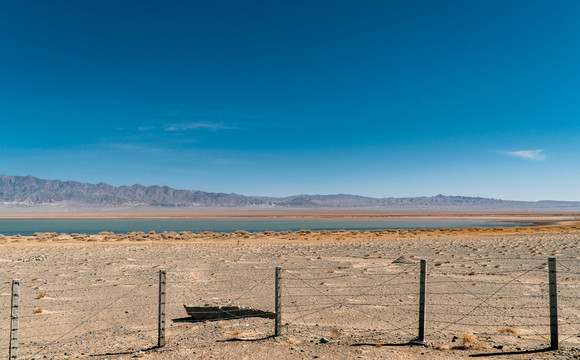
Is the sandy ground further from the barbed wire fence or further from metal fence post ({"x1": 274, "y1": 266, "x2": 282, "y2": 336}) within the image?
metal fence post ({"x1": 274, "y1": 266, "x2": 282, "y2": 336})

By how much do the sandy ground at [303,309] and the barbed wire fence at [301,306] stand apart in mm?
42

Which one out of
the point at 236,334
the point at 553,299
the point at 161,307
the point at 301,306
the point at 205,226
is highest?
the point at 553,299

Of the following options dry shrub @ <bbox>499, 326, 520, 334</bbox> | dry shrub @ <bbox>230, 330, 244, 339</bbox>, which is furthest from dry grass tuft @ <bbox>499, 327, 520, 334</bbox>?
dry shrub @ <bbox>230, 330, 244, 339</bbox>

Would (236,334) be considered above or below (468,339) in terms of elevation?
below

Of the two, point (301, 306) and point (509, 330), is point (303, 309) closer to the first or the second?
point (301, 306)

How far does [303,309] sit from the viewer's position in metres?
10.6

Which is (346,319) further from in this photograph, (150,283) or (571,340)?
(150,283)

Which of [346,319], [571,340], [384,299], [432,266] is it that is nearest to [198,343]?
[346,319]

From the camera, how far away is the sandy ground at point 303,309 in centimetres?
736

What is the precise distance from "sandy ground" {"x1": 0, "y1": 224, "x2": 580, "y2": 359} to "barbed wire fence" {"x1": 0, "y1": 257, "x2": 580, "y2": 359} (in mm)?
42

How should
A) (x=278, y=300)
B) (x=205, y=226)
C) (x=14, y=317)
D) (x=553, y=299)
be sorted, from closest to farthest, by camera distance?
(x=14, y=317) < (x=553, y=299) < (x=278, y=300) < (x=205, y=226)

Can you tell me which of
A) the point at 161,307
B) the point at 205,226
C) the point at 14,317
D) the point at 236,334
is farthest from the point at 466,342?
the point at 205,226

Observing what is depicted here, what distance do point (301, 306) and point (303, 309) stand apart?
12.8 inches

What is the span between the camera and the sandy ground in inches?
290
